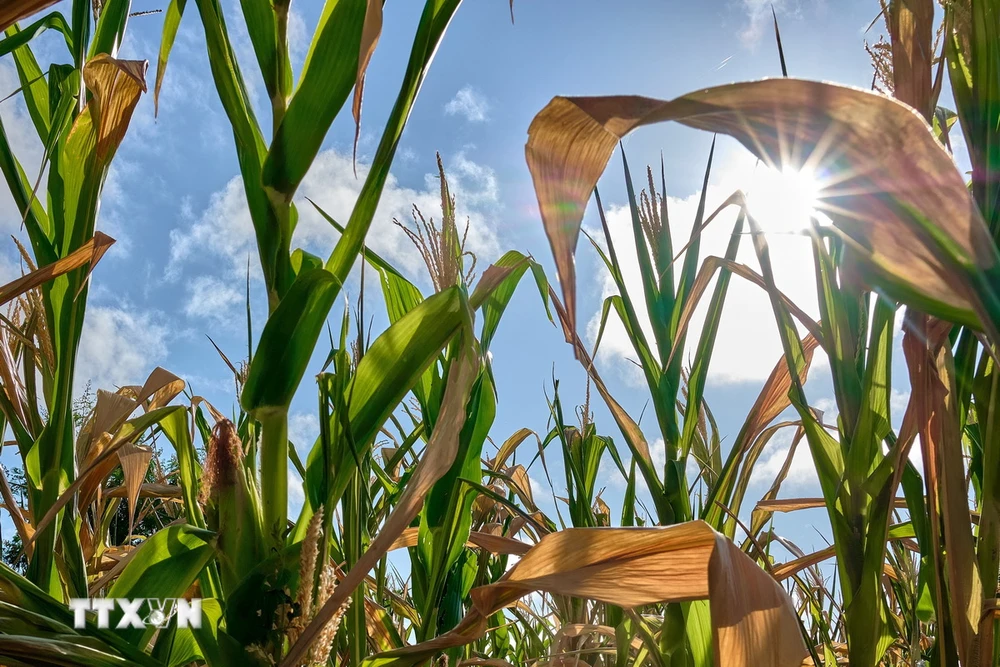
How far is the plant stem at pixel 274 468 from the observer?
1.78 feet

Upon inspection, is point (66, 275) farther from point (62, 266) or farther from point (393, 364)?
point (393, 364)

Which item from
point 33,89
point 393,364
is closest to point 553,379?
point 393,364

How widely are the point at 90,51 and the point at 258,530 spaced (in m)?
0.63

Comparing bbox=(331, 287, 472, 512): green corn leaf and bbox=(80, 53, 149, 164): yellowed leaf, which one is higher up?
bbox=(80, 53, 149, 164): yellowed leaf

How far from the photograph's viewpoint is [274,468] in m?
0.55

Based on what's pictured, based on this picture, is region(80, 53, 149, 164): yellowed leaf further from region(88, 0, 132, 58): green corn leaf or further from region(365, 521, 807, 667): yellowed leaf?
region(365, 521, 807, 667): yellowed leaf

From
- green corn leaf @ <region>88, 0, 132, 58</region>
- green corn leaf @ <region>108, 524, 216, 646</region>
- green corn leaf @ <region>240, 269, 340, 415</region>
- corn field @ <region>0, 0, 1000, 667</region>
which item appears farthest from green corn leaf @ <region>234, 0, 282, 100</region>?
green corn leaf @ <region>108, 524, 216, 646</region>

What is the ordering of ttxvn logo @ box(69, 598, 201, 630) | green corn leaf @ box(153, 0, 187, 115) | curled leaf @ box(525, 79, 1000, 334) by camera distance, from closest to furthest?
curled leaf @ box(525, 79, 1000, 334) < ttxvn logo @ box(69, 598, 201, 630) < green corn leaf @ box(153, 0, 187, 115)

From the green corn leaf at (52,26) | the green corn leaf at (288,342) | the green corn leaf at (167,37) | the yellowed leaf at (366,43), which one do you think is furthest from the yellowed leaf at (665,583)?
the green corn leaf at (52,26)

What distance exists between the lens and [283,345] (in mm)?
521

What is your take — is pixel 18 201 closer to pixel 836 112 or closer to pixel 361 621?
pixel 361 621

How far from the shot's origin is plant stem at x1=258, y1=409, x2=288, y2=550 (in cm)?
54

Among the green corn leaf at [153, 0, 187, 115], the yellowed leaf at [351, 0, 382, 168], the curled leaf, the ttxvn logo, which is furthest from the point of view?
the green corn leaf at [153, 0, 187, 115]

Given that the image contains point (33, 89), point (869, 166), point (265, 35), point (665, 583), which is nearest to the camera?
point (869, 166)
